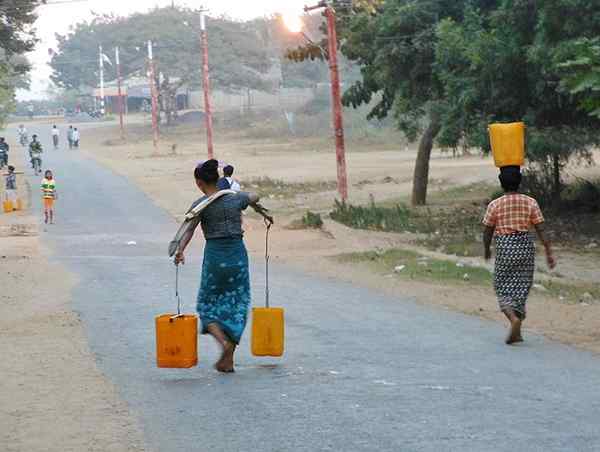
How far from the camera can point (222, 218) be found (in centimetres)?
924

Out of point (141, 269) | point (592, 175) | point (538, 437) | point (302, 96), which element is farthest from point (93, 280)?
point (302, 96)

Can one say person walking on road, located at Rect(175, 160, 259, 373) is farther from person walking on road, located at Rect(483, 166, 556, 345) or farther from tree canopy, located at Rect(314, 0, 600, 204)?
tree canopy, located at Rect(314, 0, 600, 204)

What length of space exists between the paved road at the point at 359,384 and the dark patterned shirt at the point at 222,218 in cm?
110

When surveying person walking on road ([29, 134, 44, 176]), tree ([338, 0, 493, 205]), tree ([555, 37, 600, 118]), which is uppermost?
tree ([338, 0, 493, 205])

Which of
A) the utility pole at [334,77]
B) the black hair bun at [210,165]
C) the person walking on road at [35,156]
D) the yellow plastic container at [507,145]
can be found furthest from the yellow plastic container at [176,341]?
the person walking on road at [35,156]

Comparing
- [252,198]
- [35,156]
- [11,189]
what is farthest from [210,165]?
[35,156]

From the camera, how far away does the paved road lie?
6.97 meters

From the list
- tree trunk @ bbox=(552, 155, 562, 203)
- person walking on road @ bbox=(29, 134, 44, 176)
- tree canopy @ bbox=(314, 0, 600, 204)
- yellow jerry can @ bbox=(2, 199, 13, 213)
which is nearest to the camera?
tree canopy @ bbox=(314, 0, 600, 204)

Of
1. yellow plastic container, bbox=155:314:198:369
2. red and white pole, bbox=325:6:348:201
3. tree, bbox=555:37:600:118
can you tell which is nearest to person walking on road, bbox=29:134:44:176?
red and white pole, bbox=325:6:348:201

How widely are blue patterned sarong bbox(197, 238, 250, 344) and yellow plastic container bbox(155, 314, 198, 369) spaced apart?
7.1 inches

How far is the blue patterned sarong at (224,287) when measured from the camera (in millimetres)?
9234

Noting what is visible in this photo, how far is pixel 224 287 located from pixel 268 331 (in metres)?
0.54

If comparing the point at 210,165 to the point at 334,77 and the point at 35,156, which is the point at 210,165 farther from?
the point at 35,156

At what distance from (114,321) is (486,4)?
50.5 feet
